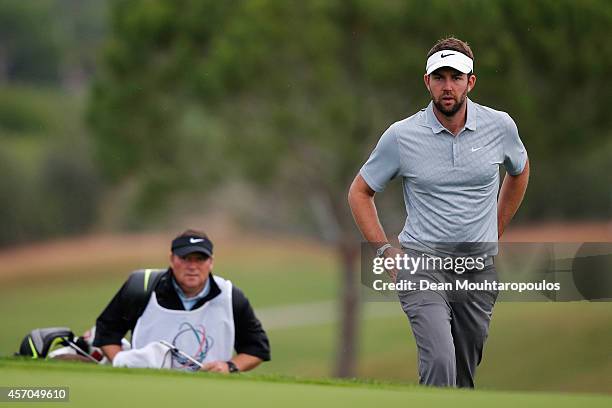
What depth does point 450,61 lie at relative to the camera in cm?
619

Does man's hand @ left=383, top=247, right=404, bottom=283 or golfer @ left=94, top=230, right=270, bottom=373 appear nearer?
man's hand @ left=383, top=247, right=404, bottom=283

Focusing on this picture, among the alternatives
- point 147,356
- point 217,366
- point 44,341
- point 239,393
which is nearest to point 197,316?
point 217,366

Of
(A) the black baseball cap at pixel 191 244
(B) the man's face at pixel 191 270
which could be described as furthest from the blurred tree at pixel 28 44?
(B) the man's face at pixel 191 270

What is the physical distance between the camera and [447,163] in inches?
245

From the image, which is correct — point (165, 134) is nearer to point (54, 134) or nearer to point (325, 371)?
point (325, 371)

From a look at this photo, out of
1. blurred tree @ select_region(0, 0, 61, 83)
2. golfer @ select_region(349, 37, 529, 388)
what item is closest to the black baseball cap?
golfer @ select_region(349, 37, 529, 388)

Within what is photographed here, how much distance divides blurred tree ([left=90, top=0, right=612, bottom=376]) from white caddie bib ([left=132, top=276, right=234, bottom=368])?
1437 centimetres

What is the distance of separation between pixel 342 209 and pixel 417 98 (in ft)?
12.2

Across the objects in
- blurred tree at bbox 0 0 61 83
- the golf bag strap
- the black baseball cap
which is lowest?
the golf bag strap

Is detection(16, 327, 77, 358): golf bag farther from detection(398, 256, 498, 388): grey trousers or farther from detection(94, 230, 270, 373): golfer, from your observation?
detection(398, 256, 498, 388): grey trousers

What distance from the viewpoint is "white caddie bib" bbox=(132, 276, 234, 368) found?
773cm

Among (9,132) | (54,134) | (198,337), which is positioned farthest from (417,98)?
(9,132)

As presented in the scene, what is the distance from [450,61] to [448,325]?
128cm

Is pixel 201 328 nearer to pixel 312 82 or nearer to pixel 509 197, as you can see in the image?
pixel 509 197
